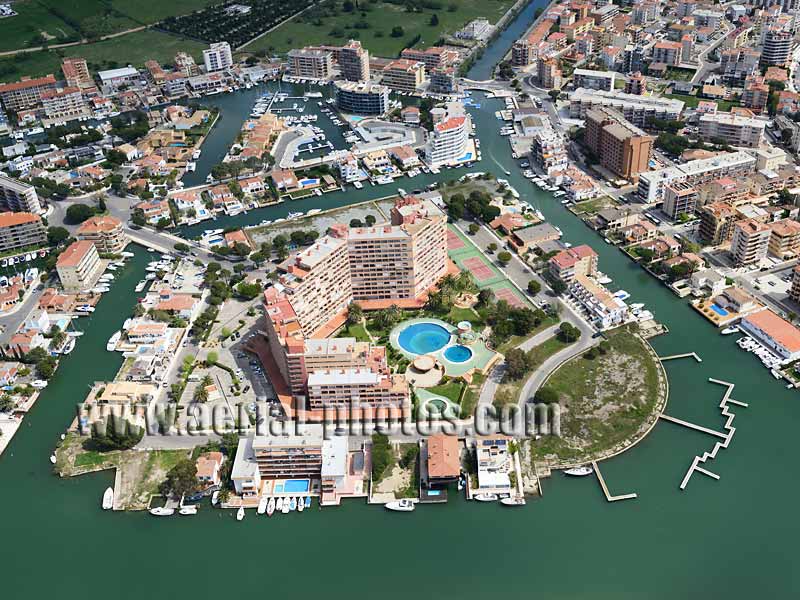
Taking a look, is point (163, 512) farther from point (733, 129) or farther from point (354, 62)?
point (354, 62)

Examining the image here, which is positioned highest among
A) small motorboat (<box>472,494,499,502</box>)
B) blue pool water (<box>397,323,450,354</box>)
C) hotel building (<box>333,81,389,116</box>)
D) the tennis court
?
hotel building (<box>333,81,389,116</box>)

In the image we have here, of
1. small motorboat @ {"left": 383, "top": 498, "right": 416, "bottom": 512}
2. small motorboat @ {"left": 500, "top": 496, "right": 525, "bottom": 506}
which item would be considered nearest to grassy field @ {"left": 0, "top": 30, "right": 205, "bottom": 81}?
small motorboat @ {"left": 383, "top": 498, "right": 416, "bottom": 512}

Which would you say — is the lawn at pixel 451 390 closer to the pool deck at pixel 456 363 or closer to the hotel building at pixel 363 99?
the pool deck at pixel 456 363

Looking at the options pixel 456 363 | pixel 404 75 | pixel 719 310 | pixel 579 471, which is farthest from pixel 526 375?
pixel 404 75

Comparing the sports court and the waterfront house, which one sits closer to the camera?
the waterfront house

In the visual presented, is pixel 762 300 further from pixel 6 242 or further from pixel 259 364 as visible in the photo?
pixel 6 242

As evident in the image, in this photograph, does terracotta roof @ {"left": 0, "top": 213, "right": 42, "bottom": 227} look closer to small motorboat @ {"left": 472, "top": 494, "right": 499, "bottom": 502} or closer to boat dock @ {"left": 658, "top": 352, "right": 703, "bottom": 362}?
small motorboat @ {"left": 472, "top": 494, "right": 499, "bottom": 502}
